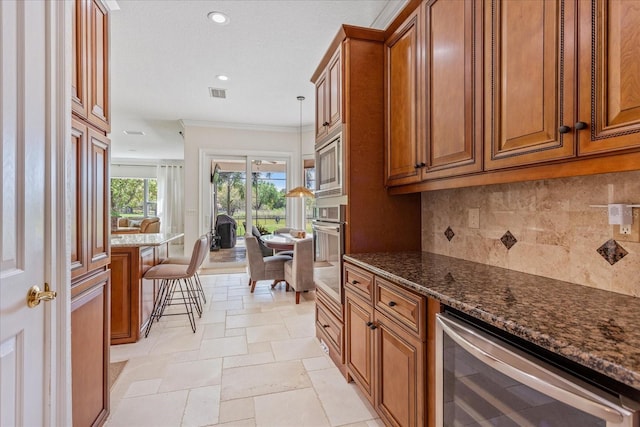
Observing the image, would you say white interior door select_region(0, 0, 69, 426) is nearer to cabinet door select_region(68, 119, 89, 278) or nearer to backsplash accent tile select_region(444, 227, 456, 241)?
cabinet door select_region(68, 119, 89, 278)

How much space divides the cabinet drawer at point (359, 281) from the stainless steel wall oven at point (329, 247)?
0.11 metres

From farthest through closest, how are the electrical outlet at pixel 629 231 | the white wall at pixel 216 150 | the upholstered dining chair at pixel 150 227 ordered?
the upholstered dining chair at pixel 150 227, the white wall at pixel 216 150, the electrical outlet at pixel 629 231

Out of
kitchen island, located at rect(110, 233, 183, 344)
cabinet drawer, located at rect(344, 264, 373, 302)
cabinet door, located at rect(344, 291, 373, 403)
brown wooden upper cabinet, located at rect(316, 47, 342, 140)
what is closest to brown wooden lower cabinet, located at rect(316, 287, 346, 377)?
cabinet door, located at rect(344, 291, 373, 403)

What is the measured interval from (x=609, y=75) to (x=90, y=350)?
2322 mm

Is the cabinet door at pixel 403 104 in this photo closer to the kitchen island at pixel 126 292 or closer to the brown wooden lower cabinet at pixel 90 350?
the brown wooden lower cabinet at pixel 90 350

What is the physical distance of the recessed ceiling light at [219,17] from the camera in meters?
2.71

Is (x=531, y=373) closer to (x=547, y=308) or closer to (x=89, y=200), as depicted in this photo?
(x=547, y=308)

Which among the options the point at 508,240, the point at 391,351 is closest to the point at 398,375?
the point at 391,351

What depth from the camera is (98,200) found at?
1.58 meters

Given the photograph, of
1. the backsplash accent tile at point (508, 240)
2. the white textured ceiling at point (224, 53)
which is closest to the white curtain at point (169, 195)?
the white textured ceiling at point (224, 53)

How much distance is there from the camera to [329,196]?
7.97ft

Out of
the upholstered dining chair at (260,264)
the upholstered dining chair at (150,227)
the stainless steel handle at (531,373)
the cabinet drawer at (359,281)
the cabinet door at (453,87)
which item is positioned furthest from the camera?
the upholstered dining chair at (150,227)

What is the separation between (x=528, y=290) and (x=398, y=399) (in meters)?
0.77

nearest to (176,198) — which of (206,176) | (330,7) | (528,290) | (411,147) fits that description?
(206,176)
